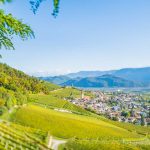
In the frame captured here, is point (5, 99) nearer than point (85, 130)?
No

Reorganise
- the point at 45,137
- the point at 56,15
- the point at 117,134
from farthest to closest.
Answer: the point at 117,134, the point at 45,137, the point at 56,15

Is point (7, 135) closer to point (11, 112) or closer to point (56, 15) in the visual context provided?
point (56, 15)

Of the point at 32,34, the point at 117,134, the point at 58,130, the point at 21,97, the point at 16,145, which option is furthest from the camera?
the point at 21,97

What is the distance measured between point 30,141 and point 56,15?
6864 millimetres

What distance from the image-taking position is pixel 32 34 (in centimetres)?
1361

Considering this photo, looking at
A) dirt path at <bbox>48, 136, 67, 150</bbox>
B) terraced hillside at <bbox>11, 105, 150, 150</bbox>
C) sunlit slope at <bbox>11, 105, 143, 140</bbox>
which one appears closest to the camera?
dirt path at <bbox>48, 136, 67, 150</bbox>

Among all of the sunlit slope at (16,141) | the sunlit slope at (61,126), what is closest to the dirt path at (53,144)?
the sunlit slope at (16,141)

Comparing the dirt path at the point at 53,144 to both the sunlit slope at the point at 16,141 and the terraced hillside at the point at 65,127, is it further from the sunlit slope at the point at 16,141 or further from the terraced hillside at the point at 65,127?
the terraced hillside at the point at 65,127

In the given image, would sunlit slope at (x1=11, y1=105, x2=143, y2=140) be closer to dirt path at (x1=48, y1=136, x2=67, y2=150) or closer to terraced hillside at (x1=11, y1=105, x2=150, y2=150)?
terraced hillside at (x1=11, y1=105, x2=150, y2=150)

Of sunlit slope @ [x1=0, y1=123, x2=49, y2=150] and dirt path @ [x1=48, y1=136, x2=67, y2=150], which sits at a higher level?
sunlit slope @ [x1=0, y1=123, x2=49, y2=150]

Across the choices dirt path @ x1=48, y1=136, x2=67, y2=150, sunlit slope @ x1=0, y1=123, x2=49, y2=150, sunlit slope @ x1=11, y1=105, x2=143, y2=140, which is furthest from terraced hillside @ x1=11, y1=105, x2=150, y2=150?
sunlit slope @ x1=0, y1=123, x2=49, y2=150

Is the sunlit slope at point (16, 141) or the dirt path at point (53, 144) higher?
the sunlit slope at point (16, 141)

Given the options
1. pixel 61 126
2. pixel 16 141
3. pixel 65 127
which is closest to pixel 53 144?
pixel 16 141

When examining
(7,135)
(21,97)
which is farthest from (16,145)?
(21,97)
